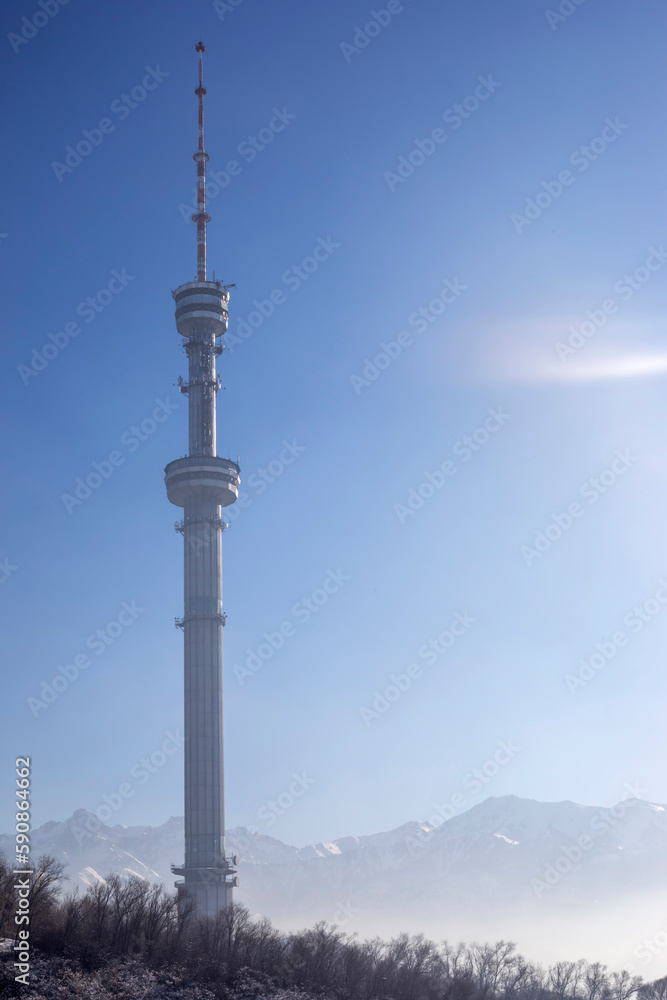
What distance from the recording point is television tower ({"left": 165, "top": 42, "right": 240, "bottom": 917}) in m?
→ 173

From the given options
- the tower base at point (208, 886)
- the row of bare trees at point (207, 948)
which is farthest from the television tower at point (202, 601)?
the row of bare trees at point (207, 948)

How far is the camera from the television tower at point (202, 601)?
17325 centimetres

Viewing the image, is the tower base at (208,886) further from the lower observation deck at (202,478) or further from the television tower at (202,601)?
the lower observation deck at (202,478)

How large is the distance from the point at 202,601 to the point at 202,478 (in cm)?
2078

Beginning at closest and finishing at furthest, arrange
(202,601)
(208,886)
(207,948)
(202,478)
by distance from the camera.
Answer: (207,948)
(208,886)
(202,601)
(202,478)

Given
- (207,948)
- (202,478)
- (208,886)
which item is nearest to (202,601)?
(202,478)

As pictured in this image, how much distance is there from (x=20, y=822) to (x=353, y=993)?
6836 cm

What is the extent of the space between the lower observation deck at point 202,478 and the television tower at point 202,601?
6.6 inches

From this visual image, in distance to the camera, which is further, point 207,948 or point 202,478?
point 202,478

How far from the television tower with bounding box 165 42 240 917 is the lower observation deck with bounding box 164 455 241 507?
0.55 feet

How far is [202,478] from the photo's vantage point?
617ft

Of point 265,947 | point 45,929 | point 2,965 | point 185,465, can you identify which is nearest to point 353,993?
point 265,947

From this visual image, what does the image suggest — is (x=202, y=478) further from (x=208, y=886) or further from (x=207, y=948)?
(x=207, y=948)

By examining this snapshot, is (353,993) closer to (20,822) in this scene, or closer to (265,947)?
(265,947)
